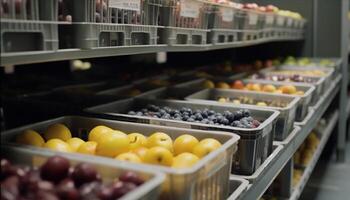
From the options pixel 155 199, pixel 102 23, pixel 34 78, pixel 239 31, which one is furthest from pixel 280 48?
pixel 155 199

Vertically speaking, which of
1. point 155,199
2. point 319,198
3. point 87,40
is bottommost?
point 319,198

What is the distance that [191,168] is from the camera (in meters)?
1.07

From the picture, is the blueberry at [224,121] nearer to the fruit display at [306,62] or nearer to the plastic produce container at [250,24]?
the plastic produce container at [250,24]

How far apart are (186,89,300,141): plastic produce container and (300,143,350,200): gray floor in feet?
4.30

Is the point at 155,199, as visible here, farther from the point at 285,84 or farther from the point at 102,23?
the point at 285,84

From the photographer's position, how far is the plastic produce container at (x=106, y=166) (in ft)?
3.06

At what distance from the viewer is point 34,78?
2.90m

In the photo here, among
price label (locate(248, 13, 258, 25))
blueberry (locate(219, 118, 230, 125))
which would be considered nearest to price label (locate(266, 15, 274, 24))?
price label (locate(248, 13, 258, 25))

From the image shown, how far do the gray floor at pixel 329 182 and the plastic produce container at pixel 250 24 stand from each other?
4.64ft

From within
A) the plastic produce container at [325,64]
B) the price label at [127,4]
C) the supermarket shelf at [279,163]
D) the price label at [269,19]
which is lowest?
the supermarket shelf at [279,163]

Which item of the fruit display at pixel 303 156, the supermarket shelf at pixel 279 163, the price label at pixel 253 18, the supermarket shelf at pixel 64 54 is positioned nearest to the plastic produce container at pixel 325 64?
the fruit display at pixel 303 156

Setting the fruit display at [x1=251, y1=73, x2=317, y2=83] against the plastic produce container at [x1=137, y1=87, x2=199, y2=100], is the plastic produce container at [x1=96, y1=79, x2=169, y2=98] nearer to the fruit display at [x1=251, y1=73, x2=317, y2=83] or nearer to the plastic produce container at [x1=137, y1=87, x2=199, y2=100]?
the plastic produce container at [x1=137, y1=87, x2=199, y2=100]

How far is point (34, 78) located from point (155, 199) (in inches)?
83.9

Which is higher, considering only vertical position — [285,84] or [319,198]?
[285,84]
